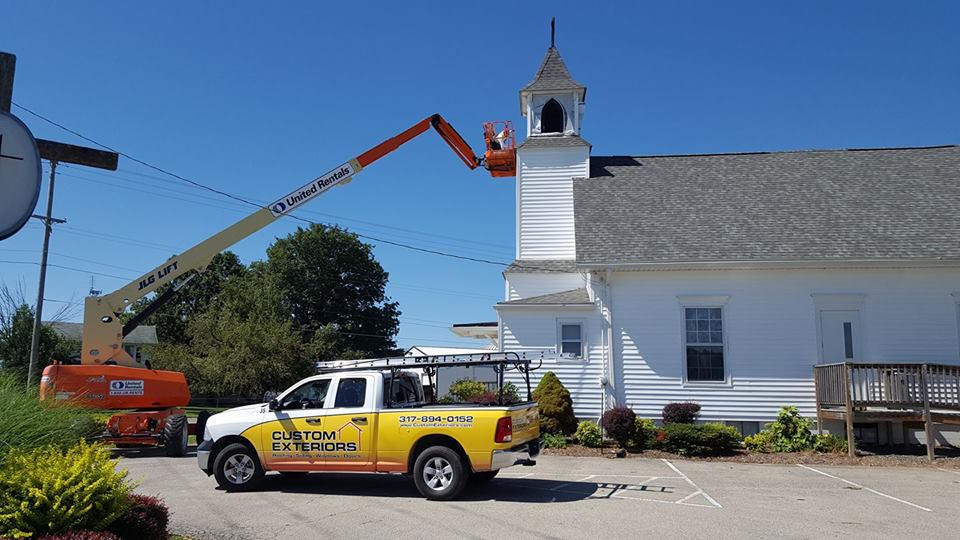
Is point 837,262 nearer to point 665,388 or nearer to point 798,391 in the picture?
point 798,391

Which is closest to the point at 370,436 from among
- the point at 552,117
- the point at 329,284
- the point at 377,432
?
the point at 377,432

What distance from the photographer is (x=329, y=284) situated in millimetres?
59000

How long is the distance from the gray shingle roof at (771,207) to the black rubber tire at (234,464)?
991cm

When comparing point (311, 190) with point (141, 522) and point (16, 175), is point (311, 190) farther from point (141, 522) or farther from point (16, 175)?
point (16, 175)

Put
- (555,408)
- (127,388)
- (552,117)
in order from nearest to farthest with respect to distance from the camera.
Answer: (127,388) → (555,408) → (552,117)

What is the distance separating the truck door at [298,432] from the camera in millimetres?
11461

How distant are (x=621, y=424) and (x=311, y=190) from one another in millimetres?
9110

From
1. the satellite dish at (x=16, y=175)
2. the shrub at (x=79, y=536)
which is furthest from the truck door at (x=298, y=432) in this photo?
the satellite dish at (x=16, y=175)

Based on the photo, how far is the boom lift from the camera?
1554 centimetres

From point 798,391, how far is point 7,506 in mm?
16996

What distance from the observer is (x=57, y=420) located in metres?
7.19

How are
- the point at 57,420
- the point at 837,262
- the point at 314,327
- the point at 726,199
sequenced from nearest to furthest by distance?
the point at 57,420 → the point at 837,262 → the point at 726,199 → the point at 314,327

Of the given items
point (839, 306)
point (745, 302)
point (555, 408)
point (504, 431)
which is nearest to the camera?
point (504, 431)

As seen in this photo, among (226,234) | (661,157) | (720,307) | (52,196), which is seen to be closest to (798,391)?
(720,307)
